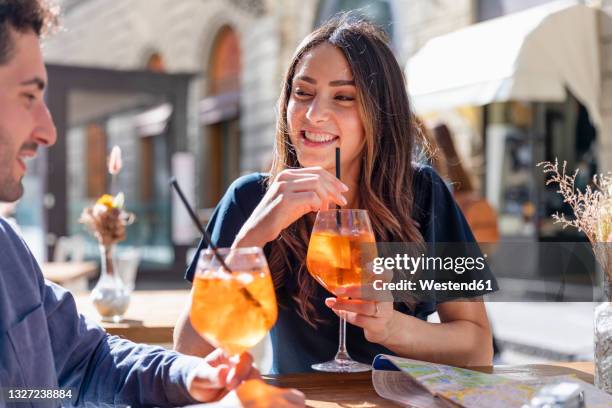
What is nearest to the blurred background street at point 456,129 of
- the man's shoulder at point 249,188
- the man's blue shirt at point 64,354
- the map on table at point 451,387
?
the man's shoulder at point 249,188

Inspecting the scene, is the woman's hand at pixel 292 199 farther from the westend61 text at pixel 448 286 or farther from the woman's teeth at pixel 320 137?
the westend61 text at pixel 448 286

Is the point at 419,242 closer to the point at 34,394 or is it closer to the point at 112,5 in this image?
the point at 34,394

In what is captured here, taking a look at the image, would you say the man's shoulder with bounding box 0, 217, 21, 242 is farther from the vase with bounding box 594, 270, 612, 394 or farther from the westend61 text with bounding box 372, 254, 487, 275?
the vase with bounding box 594, 270, 612, 394

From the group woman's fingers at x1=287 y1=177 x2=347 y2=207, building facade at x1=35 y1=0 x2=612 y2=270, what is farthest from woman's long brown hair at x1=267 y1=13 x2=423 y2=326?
building facade at x1=35 y1=0 x2=612 y2=270

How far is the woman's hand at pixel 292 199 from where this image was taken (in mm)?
1535

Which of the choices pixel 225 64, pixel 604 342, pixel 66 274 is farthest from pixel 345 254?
pixel 225 64

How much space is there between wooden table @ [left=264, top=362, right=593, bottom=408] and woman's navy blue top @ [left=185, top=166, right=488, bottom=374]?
0.31 meters

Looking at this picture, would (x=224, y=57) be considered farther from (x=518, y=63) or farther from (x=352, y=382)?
(x=352, y=382)

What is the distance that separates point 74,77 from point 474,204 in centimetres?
560

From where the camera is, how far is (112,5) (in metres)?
18.2

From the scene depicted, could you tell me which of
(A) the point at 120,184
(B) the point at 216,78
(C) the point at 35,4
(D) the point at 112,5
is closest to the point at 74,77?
(A) the point at 120,184

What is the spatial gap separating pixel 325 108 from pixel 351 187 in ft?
0.99

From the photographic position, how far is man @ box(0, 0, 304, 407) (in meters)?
1.21

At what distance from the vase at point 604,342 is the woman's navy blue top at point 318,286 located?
0.56 meters
